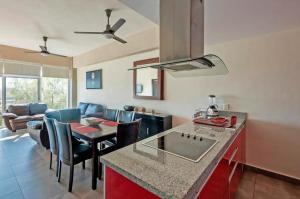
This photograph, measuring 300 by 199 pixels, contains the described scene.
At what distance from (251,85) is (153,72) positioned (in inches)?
83.4

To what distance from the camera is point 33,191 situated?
205cm

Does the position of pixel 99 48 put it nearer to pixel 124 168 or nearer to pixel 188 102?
pixel 188 102

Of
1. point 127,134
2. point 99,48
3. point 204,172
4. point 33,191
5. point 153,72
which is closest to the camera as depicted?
point 204,172

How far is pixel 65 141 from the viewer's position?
2.12 meters

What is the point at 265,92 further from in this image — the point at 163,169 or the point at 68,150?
the point at 68,150

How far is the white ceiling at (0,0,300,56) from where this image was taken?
6.19 feet

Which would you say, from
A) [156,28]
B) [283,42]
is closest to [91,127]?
[156,28]

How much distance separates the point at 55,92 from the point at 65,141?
5434 mm

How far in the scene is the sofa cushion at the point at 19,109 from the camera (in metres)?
5.12

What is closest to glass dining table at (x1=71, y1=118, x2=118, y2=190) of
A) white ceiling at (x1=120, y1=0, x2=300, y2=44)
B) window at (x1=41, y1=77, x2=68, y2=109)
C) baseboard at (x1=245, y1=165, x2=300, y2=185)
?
white ceiling at (x1=120, y1=0, x2=300, y2=44)

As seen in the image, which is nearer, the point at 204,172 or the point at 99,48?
the point at 204,172

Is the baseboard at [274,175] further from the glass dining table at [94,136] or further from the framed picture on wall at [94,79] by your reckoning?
the framed picture on wall at [94,79]

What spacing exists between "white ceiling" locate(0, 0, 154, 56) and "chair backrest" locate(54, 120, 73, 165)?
206 centimetres

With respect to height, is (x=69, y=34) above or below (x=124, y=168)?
above
